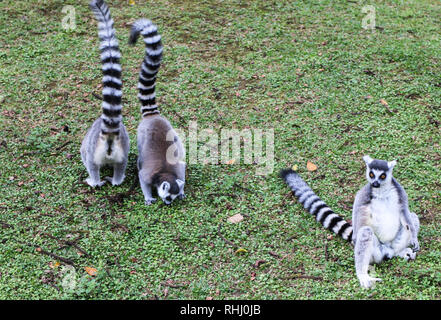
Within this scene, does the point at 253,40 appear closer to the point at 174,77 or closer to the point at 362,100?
the point at 174,77

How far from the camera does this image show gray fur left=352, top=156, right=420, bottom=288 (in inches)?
186

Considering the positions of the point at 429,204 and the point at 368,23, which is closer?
the point at 429,204

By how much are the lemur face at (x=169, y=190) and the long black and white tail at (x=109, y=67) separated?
85 centimetres

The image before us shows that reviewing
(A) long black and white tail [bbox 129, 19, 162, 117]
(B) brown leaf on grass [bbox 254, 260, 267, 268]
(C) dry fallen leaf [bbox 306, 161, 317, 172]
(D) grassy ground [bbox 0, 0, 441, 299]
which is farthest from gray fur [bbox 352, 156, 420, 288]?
(A) long black and white tail [bbox 129, 19, 162, 117]

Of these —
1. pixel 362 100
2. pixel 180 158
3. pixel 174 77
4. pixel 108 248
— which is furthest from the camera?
pixel 174 77

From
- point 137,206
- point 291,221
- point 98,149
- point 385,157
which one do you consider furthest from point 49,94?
point 385,157

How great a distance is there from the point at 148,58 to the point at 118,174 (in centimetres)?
135

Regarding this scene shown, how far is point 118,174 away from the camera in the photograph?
599 cm

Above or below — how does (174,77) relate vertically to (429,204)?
above

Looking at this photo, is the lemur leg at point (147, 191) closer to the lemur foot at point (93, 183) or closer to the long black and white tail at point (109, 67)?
the lemur foot at point (93, 183)

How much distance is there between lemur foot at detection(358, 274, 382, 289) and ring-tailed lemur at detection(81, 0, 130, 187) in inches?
111

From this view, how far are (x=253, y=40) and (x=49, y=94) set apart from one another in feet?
11.8

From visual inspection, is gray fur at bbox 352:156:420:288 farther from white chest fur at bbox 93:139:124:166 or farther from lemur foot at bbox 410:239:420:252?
white chest fur at bbox 93:139:124:166

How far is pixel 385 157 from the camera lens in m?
6.44
